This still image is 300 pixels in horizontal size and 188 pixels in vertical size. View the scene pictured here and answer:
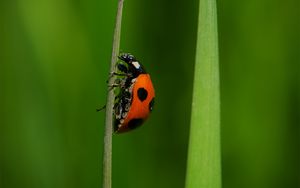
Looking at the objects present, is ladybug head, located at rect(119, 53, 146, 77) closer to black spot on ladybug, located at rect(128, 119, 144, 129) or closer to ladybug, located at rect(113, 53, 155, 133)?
ladybug, located at rect(113, 53, 155, 133)

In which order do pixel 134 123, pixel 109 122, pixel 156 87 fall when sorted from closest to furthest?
pixel 109 122 < pixel 134 123 < pixel 156 87

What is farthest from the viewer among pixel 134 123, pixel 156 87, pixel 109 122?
pixel 156 87

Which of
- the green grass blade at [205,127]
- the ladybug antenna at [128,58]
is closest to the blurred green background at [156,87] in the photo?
the ladybug antenna at [128,58]

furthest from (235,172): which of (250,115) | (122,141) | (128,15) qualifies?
(128,15)

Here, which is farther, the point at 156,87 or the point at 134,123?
the point at 156,87

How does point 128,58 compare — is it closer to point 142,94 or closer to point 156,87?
point 142,94

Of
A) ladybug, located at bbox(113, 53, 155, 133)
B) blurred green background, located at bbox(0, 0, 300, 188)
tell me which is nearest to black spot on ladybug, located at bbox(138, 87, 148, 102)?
ladybug, located at bbox(113, 53, 155, 133)

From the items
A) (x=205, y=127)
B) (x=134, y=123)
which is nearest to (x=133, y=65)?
(x=134, y=123)
